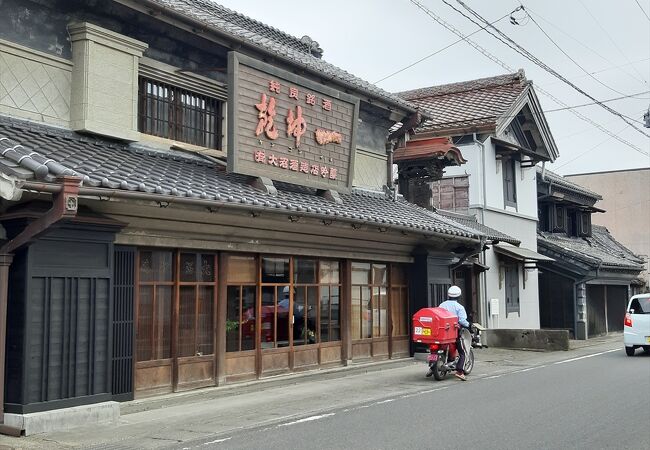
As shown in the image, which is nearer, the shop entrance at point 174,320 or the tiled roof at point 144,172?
the tiled roof at point 144,172

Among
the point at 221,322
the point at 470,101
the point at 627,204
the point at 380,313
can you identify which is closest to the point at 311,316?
the point at 380,313

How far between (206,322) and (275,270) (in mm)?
2113

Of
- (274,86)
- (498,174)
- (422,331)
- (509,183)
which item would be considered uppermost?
(498,174)

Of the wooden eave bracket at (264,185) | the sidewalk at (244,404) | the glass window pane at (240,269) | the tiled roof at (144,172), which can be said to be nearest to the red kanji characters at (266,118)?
the wooden eave bracket at (264,185)

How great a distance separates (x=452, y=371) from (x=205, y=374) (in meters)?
5.67

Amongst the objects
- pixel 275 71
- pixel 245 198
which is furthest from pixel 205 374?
pixel 275 71

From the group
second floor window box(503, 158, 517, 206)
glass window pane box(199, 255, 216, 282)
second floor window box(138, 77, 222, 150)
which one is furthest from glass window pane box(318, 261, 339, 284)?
second floor window box(503, 158, 517, 206)

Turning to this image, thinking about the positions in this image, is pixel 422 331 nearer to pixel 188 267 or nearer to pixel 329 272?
pixel 329 272

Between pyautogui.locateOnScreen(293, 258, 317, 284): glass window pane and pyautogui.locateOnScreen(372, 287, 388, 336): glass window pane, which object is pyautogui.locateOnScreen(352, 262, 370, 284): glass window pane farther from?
pyautogui.locateOnScreen(293, 258, 317, 284): glass window pane

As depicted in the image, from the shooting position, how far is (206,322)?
12.3 metres

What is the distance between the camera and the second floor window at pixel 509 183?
26.0 metres

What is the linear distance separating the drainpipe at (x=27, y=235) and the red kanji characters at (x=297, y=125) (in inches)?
239

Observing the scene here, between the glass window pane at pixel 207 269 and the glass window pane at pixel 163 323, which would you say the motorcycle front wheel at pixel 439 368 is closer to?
the glass window pane at pixel 207 269

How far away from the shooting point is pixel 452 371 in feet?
49.2
